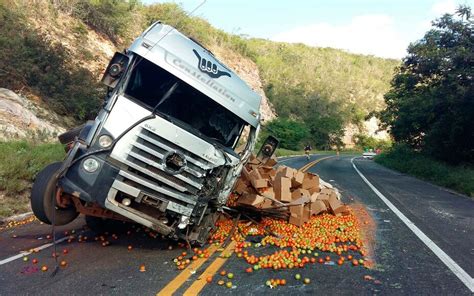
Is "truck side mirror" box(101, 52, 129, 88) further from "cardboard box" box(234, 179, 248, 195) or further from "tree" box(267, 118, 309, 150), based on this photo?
"tree" box(267, 118, 309, 150)

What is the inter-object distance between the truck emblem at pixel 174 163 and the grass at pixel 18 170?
4.79 m

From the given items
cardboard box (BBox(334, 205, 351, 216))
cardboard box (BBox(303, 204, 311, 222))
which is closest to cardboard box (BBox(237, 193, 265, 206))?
cardboard box (BBox(303, 204, 311, 222))

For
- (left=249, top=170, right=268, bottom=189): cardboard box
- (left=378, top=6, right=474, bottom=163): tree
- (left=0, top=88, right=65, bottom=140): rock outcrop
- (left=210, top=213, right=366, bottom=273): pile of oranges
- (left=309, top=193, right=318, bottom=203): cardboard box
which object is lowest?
(left=0, top=88, right=65, bottom=140): rock outcrop

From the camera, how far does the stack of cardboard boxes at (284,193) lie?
778 centimetres

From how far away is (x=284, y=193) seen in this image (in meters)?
8.24

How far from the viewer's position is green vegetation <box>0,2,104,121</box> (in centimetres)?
1659

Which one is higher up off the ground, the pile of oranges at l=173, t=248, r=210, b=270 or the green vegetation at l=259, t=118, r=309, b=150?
the pile of oranges at l=173, t=248, r=210, b=270

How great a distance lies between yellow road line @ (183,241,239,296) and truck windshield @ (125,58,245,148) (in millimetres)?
1775

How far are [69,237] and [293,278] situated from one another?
3.80m

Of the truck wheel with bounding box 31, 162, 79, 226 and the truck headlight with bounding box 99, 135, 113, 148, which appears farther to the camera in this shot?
the truck wheel with bounding box 31, 162, 79, 226

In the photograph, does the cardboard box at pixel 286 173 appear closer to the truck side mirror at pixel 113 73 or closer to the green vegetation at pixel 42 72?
the truck side mirror at pixel 113 73

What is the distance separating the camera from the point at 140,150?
5504 mm

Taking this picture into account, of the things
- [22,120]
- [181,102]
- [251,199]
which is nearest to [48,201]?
[181,102]

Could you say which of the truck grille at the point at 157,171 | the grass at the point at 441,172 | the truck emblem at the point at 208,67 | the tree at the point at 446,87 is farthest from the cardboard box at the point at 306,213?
the tree at the point at 446,87
